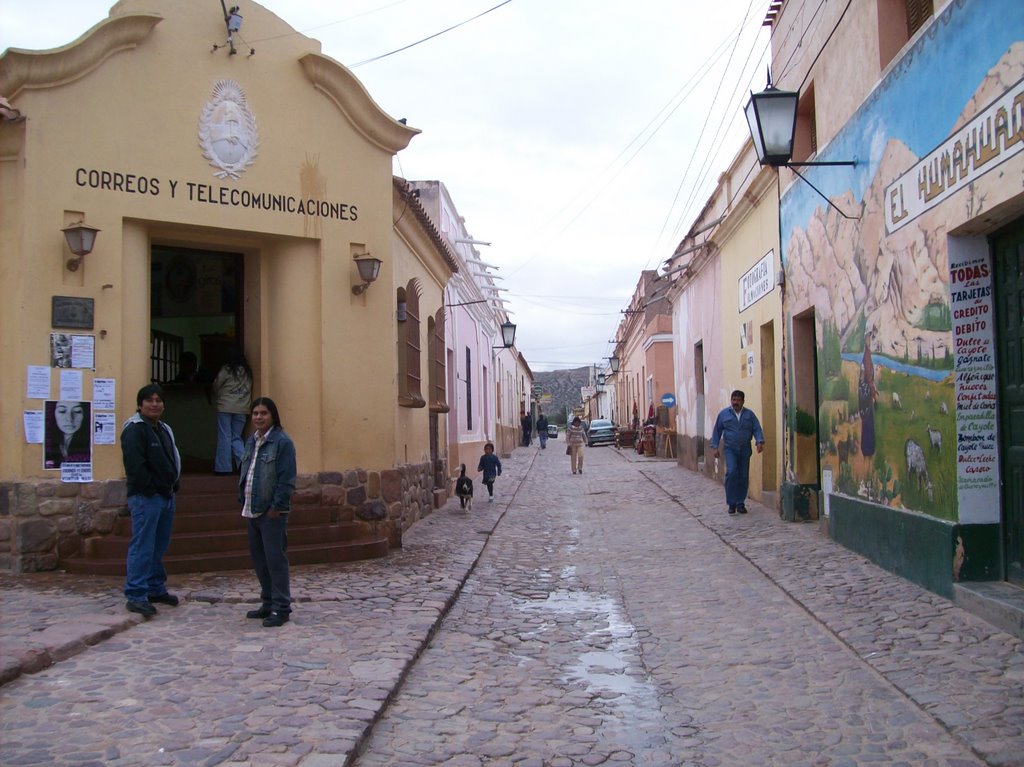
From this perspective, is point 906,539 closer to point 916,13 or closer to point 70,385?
point 916,13

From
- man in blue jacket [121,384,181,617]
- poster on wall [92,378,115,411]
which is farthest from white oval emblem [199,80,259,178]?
man in blue jacket [121,384,181,617]

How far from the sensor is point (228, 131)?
845 cm

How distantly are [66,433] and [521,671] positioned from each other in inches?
185

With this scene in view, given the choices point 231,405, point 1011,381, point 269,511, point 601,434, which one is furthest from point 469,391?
point 601,434

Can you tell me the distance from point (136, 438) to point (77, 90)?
3.52 m

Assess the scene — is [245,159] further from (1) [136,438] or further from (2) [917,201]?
(2) [917,201]

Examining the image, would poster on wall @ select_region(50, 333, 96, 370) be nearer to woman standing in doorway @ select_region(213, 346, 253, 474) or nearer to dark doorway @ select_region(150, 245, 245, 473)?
woman standing in doorway @ select_region(213, 346, 253, 474)

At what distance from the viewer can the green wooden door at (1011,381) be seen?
19.2 ft

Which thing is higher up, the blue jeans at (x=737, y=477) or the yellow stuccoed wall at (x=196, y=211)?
the yellow stuccoed wall at (x=196, y=211)

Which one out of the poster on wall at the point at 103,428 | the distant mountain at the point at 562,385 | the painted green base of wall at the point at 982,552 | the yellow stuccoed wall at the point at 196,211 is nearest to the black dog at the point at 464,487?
the yellow stuccoed wall at the point at 196,211

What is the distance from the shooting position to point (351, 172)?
9.10m

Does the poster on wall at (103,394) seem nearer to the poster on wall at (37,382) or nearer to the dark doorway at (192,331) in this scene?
the poster on wall at (37,382)

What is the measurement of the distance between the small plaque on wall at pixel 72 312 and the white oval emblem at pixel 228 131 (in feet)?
5.59

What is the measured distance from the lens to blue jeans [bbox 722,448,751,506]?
11.9 meters
